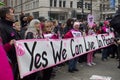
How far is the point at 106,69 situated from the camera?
10.9 meters

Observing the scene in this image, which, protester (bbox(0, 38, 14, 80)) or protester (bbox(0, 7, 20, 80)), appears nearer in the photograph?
protester (bbox(0, 38, 14, 80))

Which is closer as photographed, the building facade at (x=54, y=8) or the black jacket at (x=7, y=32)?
the black jacket at (x=7, y=32)

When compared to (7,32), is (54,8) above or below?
below

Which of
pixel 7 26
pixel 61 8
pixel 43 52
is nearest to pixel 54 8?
pixel 61 8

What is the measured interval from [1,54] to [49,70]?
4888 mm

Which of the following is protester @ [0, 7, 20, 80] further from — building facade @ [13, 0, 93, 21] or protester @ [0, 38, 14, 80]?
→ building facade @ [13, 0, 93, 21]

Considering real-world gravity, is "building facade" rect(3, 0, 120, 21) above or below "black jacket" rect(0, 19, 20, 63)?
below

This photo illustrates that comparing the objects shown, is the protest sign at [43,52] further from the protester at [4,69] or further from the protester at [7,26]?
the protester at [4,69]

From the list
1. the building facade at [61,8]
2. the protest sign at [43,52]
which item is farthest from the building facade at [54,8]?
the protest sign at [43,52]

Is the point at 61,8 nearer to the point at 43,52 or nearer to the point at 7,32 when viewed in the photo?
the point at 43,52

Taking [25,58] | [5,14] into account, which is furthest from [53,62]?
[5,14]

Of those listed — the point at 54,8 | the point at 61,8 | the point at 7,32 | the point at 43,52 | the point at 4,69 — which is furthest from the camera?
the point at 61,8

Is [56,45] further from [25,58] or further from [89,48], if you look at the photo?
[89,48]

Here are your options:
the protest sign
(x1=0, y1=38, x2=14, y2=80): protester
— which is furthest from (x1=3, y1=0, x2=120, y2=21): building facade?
(x1=0, y1=38, x2=14, y2=80): protester
